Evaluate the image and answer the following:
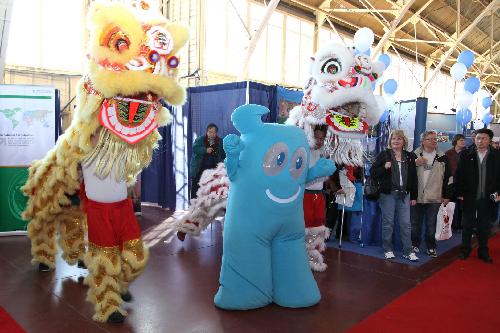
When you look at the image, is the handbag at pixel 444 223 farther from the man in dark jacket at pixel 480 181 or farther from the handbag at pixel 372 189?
the handbag at pixel 372 189

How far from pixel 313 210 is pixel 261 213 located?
3.11 feet

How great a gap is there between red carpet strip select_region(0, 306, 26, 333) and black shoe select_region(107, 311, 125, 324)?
475 millimetres

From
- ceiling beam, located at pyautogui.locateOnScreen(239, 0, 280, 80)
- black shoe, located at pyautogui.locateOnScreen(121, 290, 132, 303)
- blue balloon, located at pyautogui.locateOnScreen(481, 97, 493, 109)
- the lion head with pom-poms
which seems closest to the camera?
black shoe, located at pyautogui.locateOnScreen(121, 290, 132, 303)

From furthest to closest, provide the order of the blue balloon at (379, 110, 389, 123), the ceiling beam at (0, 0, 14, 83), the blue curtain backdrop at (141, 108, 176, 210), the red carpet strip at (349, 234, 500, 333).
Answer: the blue curtain backdrop at (141, 108, 176, 210) < the blue balloon at (379, 110, 389, 123) < the ceiling beam at (0, 0, 14, 83) < the red carpet strip at (349, 234, 500, 333)

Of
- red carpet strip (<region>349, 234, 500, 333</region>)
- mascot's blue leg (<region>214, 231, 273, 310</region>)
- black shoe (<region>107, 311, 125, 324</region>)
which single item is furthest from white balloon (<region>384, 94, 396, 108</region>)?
Result: black shoe (<region>107, 311, 125, 324</region>)

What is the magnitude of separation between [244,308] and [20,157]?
3.32 m

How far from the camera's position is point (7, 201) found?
→ 458 cm

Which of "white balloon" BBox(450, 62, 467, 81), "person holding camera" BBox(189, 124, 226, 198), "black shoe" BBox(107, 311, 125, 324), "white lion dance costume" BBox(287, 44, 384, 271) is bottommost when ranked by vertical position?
"black shoe" BBox(107, 311, 125, 324)

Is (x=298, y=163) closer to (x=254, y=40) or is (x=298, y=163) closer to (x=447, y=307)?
(x=447, y=307)

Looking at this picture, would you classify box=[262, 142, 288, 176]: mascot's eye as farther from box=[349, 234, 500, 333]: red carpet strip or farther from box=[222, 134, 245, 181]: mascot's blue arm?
box=[349, 234, 500, 333]: red carpet strip

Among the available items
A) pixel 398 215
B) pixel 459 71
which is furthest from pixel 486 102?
pixel 398 215

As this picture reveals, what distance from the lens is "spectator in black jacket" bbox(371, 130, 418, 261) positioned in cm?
399

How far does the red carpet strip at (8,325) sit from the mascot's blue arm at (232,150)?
1.51 m

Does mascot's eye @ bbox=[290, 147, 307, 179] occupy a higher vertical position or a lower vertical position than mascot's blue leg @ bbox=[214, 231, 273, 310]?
higher
